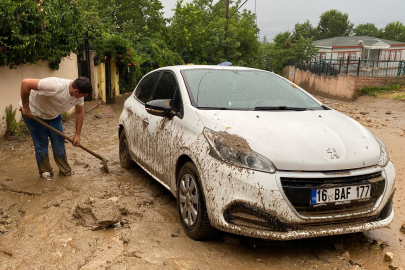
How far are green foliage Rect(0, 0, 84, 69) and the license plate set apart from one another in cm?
608

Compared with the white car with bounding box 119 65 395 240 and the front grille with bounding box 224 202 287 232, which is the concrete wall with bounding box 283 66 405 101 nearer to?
the white car with bounding box 119 65 395 240

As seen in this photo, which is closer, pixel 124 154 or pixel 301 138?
pixel 301 138

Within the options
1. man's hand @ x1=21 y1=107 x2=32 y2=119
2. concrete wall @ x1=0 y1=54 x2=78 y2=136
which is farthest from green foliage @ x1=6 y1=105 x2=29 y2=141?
man's hand @ x1=21 y1=107 x2=32 y2=119

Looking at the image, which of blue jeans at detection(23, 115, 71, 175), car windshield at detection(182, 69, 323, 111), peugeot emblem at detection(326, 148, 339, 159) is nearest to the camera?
peugeot emblem at detection(326, 148, 339, 159)

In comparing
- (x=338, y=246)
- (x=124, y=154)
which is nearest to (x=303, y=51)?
(x=124, y=154)

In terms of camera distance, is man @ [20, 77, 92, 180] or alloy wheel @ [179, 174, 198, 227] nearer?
alloy wheel @ [179, 174, 198, 227]

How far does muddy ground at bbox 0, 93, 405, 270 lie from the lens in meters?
3.15

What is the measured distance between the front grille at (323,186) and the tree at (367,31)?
93.3 m

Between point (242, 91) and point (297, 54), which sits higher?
point (242, 91)

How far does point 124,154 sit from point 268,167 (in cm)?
339

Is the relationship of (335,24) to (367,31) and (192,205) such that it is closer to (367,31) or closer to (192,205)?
(367,31)

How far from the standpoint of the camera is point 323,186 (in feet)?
9.66

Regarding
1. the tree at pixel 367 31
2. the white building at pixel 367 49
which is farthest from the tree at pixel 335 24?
the white building at pixel 367 49

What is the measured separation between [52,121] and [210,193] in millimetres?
3232
